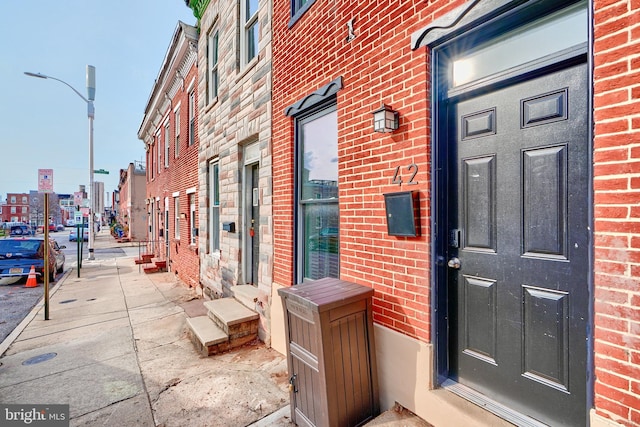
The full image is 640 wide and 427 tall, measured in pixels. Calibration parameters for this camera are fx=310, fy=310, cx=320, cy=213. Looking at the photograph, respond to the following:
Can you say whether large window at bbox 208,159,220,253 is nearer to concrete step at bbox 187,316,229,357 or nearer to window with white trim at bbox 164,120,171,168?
concrete step at bbox 187,316,229,357

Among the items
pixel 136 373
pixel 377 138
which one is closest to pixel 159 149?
pixel 136 373

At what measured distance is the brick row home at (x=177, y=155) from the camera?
887 centimetres

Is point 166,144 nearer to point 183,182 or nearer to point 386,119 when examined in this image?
point 183,182

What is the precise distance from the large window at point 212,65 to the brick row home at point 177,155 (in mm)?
1343

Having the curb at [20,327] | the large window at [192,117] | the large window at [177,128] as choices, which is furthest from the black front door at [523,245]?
the large window at [177,128]

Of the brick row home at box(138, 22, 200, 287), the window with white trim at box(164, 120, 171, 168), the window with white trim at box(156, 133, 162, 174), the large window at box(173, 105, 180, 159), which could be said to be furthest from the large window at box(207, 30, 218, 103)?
the window with white trim at box(156, 133, 162, 174)

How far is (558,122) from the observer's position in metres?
1.87

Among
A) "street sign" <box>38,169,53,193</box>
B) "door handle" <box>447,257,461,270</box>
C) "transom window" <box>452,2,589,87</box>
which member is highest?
"transom window" <box>452,2,589,87</box>

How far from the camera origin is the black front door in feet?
5.91

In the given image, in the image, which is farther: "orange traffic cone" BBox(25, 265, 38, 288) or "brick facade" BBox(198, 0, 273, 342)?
"orange traffic cone" BBox(25, 265, 38, 288)

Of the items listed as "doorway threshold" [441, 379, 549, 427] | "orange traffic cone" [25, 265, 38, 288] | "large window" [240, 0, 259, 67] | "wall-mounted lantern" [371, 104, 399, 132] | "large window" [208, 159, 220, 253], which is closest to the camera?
"doorway threshold" [441, 379, 549, 427]

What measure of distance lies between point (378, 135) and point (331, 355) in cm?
188

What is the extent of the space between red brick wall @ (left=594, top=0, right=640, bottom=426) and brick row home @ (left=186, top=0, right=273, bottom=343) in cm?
366

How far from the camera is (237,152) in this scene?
227 inches
